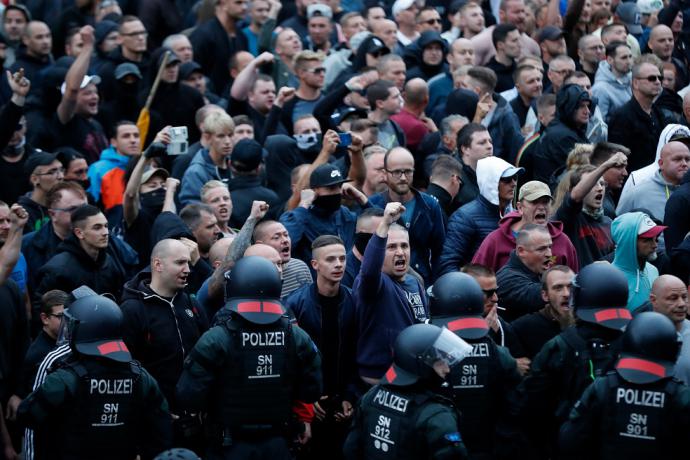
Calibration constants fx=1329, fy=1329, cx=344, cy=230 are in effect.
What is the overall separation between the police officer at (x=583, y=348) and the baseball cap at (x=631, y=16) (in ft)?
29.0

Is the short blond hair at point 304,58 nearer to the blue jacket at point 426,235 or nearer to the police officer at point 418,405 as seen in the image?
the blue jacket at point 426,235

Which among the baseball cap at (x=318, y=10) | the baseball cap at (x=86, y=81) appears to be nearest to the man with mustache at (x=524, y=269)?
the baseball cap at (x=86, y=81)

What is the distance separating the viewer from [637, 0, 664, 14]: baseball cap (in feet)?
54.1

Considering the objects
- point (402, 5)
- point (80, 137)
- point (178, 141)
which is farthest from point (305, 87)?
point (402, 5)

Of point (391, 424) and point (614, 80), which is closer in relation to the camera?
point (391, 424)

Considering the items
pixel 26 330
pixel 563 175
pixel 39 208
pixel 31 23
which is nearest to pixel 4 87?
pixel 31 23

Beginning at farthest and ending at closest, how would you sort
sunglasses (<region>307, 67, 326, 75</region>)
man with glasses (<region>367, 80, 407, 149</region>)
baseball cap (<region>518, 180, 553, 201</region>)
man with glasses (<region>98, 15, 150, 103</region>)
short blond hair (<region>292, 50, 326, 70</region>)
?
1. man with glasses (<region>98, 15, 150, 103</region>)
2. sunglasses (<region>307, 67, 326, 75</region>)
3. short blond hair (<region>292, 50, 326, 70</region>)
4. man with glasses (<region>367, 80, 407, 149</region>)
5. baseball cap (<region>518, 180, 553, 201</region>)

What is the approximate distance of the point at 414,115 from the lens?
43.7ft

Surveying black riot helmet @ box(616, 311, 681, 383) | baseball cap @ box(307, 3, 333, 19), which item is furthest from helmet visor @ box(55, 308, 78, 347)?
baseball cap @ box(307, 3, 333, 19)

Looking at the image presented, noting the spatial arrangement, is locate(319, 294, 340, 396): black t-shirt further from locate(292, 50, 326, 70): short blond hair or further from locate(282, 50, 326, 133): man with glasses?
locate(292, 50, 326, 70): short blond hair

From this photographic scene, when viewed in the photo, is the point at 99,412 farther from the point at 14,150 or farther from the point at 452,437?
the point at 14,150

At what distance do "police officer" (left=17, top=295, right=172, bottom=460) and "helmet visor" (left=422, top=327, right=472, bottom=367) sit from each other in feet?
5.89

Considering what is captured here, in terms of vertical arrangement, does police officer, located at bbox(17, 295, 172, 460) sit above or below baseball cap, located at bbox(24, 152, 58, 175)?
below

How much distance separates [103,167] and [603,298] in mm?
6028
